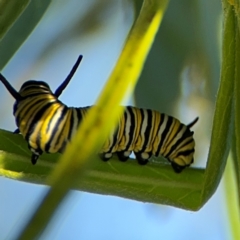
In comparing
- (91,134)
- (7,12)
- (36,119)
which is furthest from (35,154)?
(91,134)

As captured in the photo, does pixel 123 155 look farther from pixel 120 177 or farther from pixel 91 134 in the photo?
pixel 91 134

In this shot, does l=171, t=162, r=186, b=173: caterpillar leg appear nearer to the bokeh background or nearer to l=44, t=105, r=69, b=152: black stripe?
l=44, t=105, r=69, b=152: black stripe

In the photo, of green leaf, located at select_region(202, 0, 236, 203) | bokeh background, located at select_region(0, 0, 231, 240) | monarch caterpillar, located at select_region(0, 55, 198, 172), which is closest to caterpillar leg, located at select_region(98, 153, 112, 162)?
monarch caterpillar, located at select_region(0, 55, 198, 172)

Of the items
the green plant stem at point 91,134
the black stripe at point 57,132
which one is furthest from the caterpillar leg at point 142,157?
the green plant stem at point 91,134

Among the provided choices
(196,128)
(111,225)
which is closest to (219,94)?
(196,128)

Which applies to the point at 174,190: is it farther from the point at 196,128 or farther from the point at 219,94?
the point at 196,128
